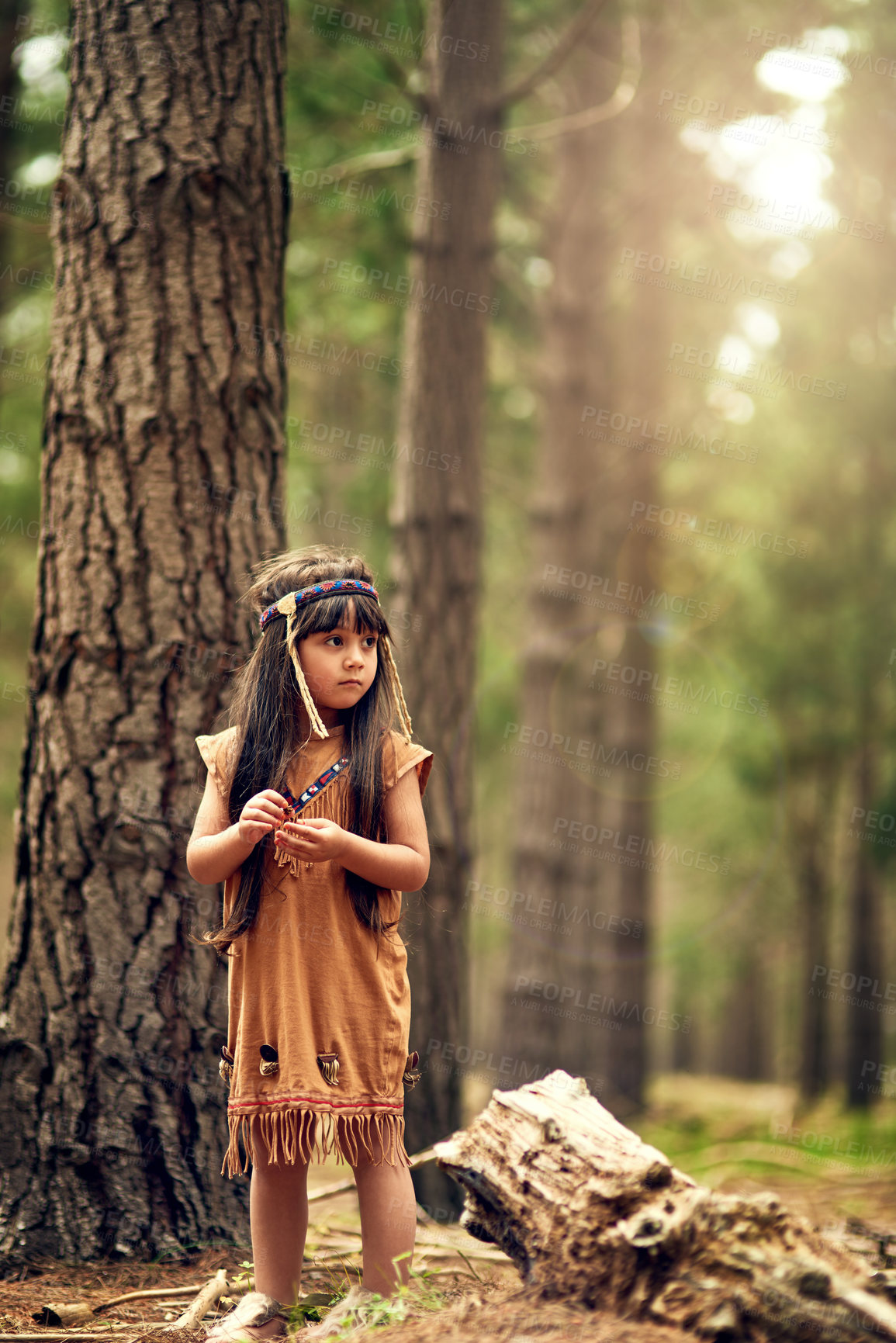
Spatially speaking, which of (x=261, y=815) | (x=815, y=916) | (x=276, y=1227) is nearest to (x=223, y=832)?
(x=261, y=815)

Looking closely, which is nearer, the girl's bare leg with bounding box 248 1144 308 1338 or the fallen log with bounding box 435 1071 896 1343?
the fallen log with bounding box 435 1071 896 1343

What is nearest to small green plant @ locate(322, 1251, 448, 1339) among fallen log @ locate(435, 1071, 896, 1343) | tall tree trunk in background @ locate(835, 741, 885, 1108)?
fallen log @ locate(435, 1071, 896, 1343)

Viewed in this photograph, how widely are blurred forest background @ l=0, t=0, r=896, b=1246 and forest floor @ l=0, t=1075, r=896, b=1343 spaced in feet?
8.39

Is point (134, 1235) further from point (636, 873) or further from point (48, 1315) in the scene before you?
point (636, 873)

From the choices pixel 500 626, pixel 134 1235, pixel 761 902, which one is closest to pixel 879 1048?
pixel 761 902

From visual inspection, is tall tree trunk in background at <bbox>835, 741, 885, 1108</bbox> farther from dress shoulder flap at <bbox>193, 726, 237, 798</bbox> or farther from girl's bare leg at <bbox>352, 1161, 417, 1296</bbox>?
dress shoulder flap at <bbox>193, 726, 237, 798</bbox>

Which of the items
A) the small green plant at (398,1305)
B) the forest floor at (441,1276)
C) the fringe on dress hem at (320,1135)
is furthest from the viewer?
the fringe on dress hem at (320,1135)

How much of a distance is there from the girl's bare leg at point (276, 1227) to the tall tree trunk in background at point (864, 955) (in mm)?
9490

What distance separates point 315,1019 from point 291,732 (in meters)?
0.72

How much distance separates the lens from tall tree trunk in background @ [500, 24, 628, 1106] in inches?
333

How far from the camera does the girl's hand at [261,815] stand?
2.38 m

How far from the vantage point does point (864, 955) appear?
11.1 metres

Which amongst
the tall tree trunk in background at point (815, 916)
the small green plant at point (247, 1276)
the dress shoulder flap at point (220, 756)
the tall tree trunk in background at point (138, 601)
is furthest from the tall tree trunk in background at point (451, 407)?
the tall tree trunk in background at point (815, 916)

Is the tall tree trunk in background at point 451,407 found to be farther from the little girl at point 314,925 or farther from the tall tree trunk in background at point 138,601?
the little girl at point 314,925
